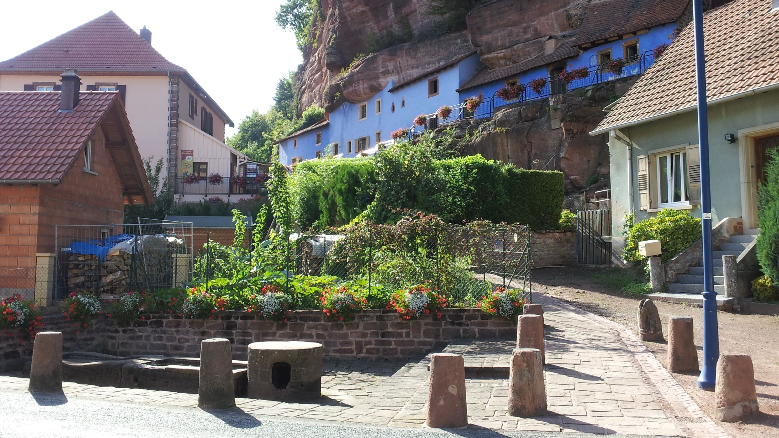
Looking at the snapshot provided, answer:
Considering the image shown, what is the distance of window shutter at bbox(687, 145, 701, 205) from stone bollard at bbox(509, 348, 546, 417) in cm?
1123

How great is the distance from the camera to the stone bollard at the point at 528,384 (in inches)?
260

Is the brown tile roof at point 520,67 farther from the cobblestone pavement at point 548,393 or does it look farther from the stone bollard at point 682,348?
the stone bollard at point 682,348

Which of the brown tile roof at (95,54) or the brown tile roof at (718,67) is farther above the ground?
the brown tile roof at (95,54)

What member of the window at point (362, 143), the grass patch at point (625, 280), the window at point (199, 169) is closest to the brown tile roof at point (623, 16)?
the grass patch at point (625, 280)

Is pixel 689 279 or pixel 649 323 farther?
pixel 689 279

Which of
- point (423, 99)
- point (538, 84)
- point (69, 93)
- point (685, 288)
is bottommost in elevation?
point (685, 288)

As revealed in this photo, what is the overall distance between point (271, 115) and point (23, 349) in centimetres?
6578

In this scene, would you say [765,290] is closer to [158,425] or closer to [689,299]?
[689,299]

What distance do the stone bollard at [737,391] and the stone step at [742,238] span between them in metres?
9.02

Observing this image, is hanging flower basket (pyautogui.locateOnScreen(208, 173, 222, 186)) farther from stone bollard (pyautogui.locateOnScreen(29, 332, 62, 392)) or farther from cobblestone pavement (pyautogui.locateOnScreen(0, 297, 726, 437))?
stone bollard (pyautogui.locateOnScreen(29, 332, 62, 392))

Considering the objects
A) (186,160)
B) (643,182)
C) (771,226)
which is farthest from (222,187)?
A: (771,226)

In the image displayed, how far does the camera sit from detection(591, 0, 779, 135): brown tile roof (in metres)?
14.6

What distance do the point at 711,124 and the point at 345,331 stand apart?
33.9 feet

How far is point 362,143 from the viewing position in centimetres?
4644
